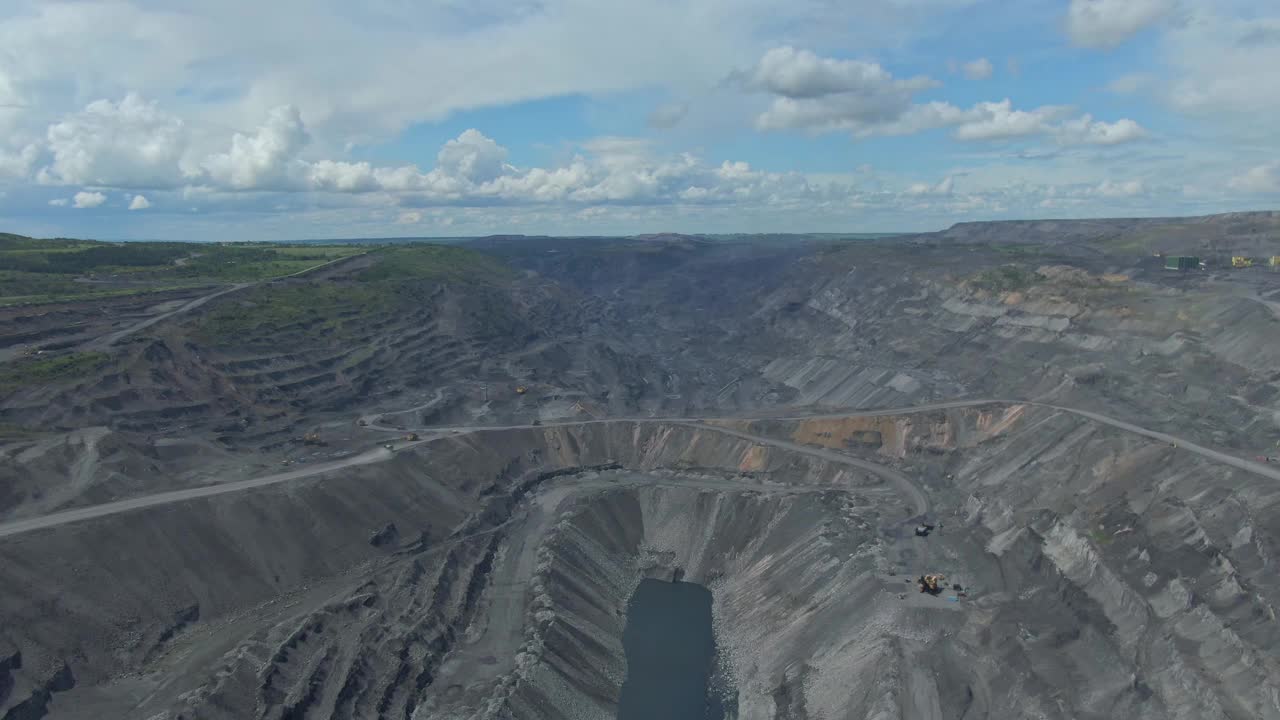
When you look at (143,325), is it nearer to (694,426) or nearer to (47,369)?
(47,369)

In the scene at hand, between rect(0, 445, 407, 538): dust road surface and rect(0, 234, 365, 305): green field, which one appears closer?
rect(0, 445, 407, 538): dust road surface

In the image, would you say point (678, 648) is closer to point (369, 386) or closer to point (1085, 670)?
point (1085, 670)

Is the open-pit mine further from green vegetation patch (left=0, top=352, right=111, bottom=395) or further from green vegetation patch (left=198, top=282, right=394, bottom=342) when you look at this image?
green vegetation patch (left=198, top=282, right=394, bottom=342)

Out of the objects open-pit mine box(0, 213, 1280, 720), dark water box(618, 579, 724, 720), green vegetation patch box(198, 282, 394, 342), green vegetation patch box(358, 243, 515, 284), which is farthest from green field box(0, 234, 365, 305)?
dark water box(618, 579, 724, 720)

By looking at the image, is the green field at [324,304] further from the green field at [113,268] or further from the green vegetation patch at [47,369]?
the green vegetation patch at [47,369]

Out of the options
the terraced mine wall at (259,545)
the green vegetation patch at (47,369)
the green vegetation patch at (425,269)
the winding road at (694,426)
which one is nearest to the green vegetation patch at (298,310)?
the green vegetation patch at (47,369)

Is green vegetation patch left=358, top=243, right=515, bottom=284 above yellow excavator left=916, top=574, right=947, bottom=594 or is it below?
above
